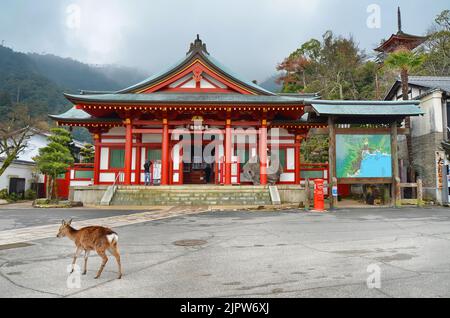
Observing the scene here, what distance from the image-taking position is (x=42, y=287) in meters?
4.04

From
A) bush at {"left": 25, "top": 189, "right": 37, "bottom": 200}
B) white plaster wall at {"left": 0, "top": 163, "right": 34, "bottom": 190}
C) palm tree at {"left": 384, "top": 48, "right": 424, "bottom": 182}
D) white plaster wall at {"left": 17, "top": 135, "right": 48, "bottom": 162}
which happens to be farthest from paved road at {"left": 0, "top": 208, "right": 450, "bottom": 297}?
white plaster wall at {"left": 17, "top": 135, "right": 48, "bottom": 162}

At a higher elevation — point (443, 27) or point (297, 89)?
point (443, 27)

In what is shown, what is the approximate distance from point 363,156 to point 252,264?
12500 mm

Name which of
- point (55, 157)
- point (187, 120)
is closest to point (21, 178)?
point (55, 157)

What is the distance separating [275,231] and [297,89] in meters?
37.9

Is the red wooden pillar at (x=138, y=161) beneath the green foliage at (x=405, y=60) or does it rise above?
beneath

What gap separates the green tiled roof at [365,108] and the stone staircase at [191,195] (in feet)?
16.8

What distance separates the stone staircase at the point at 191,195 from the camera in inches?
608

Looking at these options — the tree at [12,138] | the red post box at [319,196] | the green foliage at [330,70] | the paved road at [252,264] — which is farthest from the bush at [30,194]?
the green foliage at [330,70]

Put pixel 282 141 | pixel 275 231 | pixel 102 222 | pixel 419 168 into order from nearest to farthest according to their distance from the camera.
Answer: pixel 275 231 → pixel 102 222 → pixel 419 168 → pixel 282 141

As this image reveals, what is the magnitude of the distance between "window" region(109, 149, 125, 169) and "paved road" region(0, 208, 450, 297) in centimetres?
1109

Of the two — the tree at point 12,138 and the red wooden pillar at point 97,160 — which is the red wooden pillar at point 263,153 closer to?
the red wooden pillar at point 97,160
